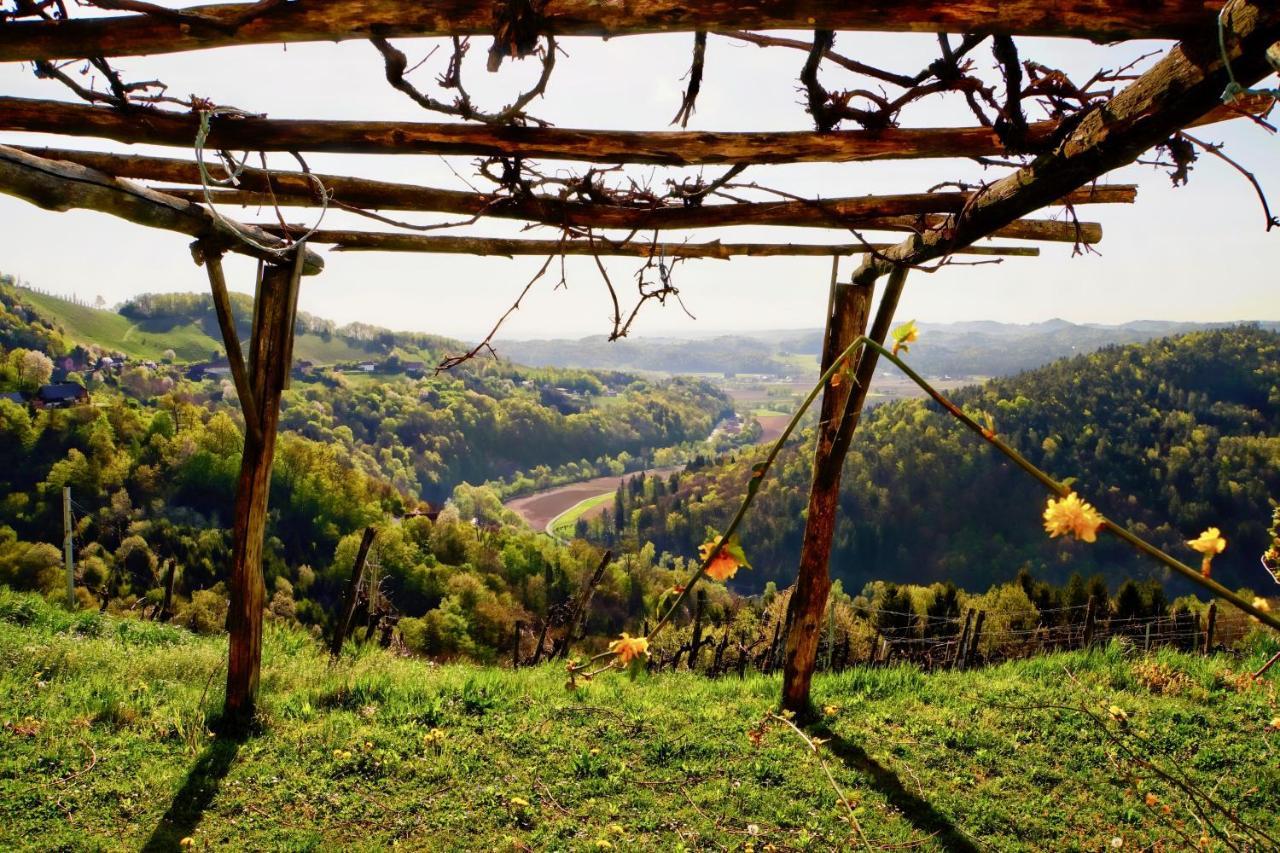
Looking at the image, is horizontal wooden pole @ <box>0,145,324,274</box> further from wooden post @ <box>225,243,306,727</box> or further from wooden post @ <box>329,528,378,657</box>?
wooden post @ <box>329,528,378,657</box>

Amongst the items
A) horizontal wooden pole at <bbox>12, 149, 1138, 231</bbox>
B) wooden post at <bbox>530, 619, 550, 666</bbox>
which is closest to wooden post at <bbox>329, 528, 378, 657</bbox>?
wooden post at <bbox>530, 619, 550, 666</bbox>

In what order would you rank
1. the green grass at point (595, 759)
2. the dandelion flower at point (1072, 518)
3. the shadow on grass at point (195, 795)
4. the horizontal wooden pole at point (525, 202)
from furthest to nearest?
the green grass at point (595, 759) < the shadow on grass at point (195, 795) < the horizontal wooden pole at point (525, 202) < the dandelion flower at point (1072, 518)

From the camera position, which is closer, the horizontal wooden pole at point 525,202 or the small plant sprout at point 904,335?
the small plant sprout at point 904,335

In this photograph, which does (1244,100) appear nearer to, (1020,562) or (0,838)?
(0,838)

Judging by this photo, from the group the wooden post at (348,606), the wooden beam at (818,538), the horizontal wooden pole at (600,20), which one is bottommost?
the wooden post at (348,606)

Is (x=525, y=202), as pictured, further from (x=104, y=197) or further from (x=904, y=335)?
(x=904, y=335)

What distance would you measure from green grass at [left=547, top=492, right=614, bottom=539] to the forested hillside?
12.3 m

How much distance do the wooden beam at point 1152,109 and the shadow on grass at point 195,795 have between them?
4.26 meters

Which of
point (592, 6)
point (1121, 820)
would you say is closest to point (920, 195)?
point (592, 6)

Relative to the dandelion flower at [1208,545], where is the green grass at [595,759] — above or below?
below

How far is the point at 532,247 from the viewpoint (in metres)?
3.92

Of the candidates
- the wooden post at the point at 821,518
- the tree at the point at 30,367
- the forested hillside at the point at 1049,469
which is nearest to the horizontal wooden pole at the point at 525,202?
the wooden post at the point at 821,518

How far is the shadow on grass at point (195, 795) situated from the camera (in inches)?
131

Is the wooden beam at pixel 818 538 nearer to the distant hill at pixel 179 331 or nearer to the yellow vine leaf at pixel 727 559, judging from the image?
the yellow vine leaf at pixel 727 559
